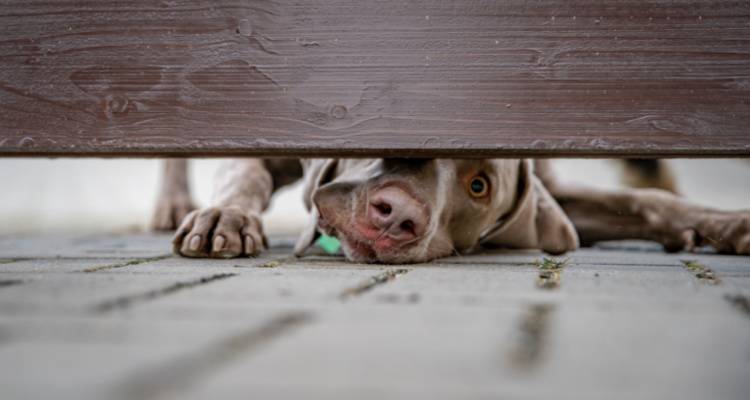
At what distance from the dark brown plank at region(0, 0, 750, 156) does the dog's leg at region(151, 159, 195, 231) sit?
3201 millimetres

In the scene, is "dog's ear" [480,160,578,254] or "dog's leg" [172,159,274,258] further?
"dog's ear" [480,160,578,254]

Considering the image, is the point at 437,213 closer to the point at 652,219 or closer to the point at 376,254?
the point at 376,254

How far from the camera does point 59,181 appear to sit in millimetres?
9648

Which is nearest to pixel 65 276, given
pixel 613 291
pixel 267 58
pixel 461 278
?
pixel 267 58

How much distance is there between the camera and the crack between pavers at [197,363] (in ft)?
2.90

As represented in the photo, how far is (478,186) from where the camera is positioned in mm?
3074

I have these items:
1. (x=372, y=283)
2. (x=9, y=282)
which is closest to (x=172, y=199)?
(x=9, y=282)

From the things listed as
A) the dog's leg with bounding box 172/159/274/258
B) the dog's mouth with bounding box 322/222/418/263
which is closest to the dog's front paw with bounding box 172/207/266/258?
the dog's leg with bounding box 172/159/274/258

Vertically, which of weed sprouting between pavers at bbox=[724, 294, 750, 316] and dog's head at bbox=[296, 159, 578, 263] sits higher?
dog's head at bbox=[296, 159, 578, 263]

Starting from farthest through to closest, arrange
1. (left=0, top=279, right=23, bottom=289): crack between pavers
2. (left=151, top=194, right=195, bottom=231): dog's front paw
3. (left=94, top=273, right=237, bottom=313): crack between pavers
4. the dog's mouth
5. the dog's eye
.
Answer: (left=151, top=194, right=195, bottom=231): dog's front paw < the dog's eye < the dog's mouth < (left=0, top=279, right=23, bottom=289): crack between pavers < (left=94, top=273, right=237, bottom=313): crack between pavers

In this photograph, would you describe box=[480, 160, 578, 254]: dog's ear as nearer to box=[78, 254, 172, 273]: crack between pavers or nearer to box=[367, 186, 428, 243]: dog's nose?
box=[367, 186, 428, 243]: dog's nose

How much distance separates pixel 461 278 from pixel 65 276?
3.13ft

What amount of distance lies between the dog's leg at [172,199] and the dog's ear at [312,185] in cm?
173

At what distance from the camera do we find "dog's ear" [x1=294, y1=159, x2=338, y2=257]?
2.99 m
